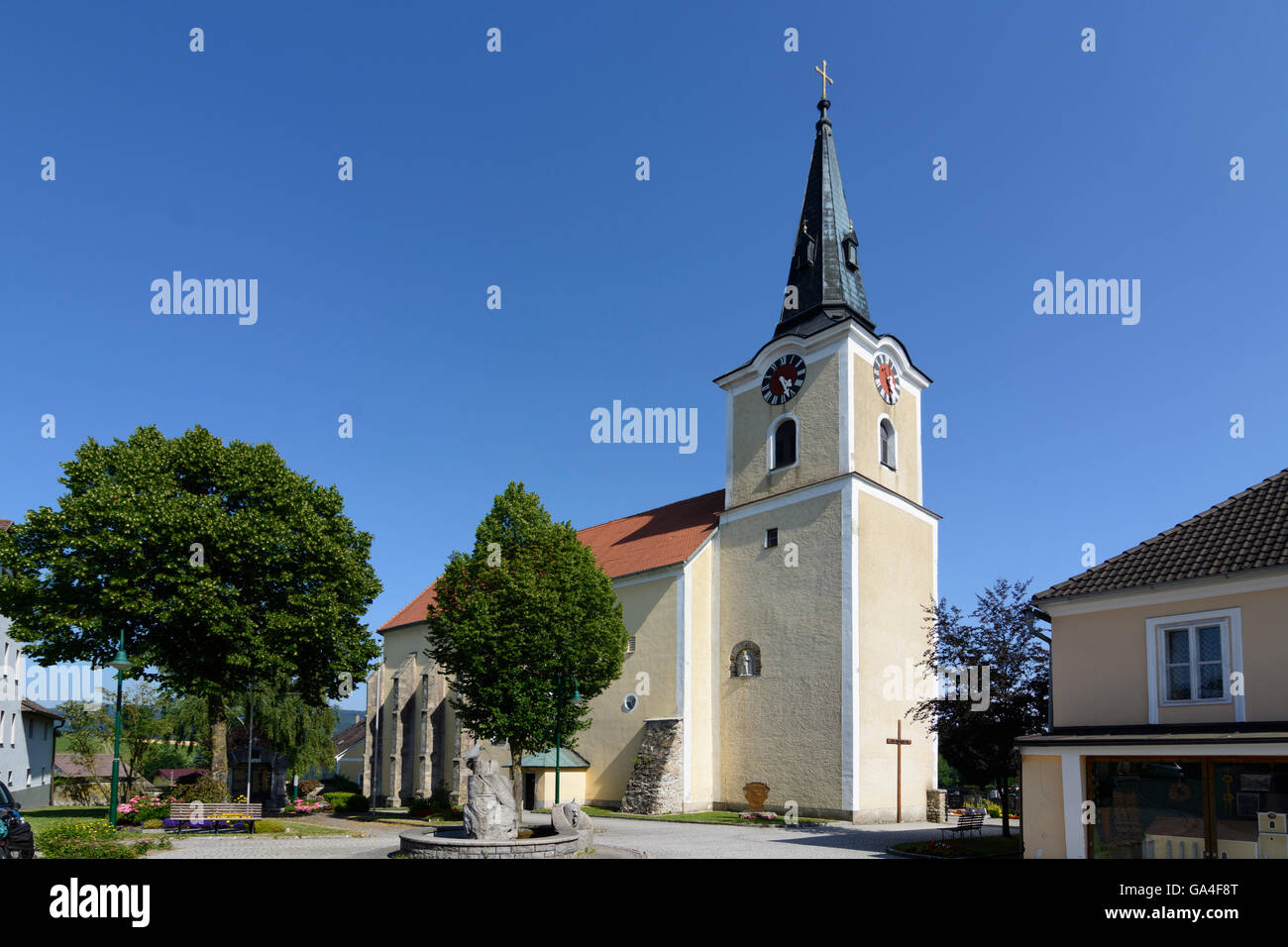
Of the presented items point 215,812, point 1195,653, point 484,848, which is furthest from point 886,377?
point 215,812

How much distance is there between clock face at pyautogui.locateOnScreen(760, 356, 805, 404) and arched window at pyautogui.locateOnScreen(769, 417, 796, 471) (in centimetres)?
99

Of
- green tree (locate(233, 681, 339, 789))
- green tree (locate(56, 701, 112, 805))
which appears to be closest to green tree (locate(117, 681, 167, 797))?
green tree (locate(56, 701, 112, 805))

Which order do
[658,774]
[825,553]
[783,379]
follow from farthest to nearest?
[783,379]
[658,774]
[825,553]

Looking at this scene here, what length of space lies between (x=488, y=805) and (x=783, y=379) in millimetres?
22097

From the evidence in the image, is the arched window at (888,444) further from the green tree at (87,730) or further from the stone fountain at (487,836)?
the green tree at (87,730)

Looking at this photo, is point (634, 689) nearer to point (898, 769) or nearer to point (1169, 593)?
point (898, 769)

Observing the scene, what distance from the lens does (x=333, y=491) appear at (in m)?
32.7

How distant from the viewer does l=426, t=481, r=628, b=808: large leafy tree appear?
26.2 meters

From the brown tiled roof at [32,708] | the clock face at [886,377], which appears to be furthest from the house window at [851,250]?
the brown tiled roof at [32,708]

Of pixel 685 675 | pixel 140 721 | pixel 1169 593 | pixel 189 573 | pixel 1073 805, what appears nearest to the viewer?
pixel 1073 805

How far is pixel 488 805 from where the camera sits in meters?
17.7

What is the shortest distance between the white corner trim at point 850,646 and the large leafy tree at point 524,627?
784 centimetres
